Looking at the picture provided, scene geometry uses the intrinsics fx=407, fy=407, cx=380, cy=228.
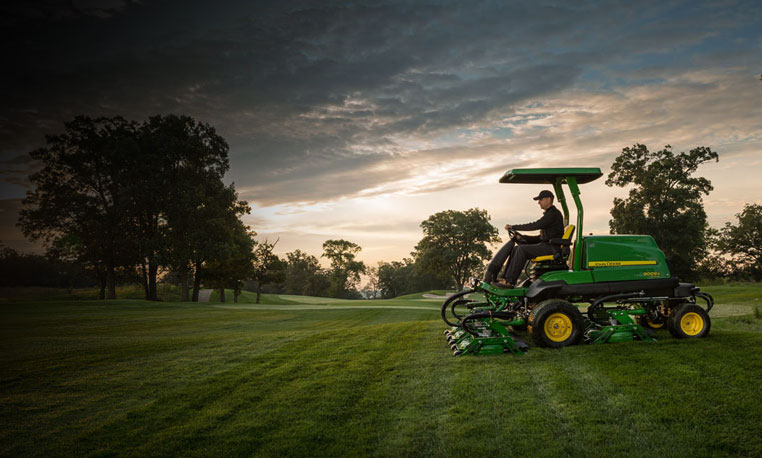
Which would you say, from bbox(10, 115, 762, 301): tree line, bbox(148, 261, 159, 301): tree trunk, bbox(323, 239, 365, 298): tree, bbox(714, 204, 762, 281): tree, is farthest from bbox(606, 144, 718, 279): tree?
bbox(323, 239, 365, 298): tree

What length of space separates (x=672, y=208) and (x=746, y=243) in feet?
72.2

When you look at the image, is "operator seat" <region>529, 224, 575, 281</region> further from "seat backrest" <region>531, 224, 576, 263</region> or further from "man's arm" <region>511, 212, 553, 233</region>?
"man's arm" <region>511, 212, 553, 233</region>

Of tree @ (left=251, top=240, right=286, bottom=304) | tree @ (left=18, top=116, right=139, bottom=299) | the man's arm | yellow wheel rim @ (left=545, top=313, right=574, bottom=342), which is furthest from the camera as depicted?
tree @ (left=251, top=240, right=286, bottom=304)

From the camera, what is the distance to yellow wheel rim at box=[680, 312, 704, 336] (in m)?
7.08

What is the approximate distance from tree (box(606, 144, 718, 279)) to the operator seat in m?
31.7

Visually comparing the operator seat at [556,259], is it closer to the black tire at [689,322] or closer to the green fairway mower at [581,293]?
the green fairway mower at [581,293]

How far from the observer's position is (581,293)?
274 inches

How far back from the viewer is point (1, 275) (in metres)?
34.0

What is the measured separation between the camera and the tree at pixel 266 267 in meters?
47.2

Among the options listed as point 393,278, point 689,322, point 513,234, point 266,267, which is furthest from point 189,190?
point 393,278

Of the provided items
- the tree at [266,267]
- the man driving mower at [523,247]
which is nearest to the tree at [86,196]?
the tree at [266,267]

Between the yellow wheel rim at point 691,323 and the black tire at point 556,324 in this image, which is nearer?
the black tire at point 556,324

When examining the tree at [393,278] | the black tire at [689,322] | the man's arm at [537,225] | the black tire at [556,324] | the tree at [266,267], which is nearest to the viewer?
the black tire at [556,324]

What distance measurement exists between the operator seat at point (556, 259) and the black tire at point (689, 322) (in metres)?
2.02
